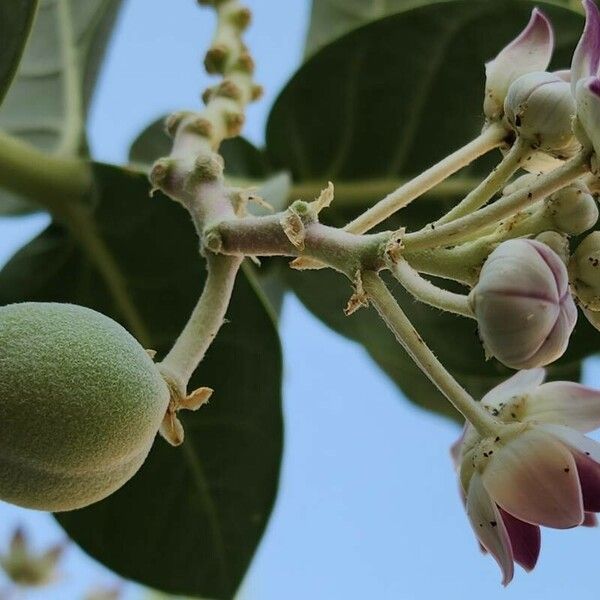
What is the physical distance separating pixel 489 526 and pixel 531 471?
0.03 metres

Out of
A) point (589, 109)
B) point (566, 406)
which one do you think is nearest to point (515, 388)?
point (566, 406)

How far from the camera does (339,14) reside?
938 millimetres

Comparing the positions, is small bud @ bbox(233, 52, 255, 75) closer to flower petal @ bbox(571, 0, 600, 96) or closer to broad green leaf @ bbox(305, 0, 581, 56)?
broad green leaf @ bbox(305, 0, 581, 56)

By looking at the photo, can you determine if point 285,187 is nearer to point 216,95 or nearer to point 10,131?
point 216,95

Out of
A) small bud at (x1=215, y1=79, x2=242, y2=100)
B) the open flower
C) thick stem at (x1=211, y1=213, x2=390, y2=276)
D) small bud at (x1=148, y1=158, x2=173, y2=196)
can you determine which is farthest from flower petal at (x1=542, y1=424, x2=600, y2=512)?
small bud at (x1=215, y1=79, x2=242, y2=100)

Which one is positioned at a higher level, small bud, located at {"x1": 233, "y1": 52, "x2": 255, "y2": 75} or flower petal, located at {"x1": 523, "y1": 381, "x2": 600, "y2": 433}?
small bud, located at {"x1": 233, "y1": 52, "x2": 255, "y2": 75}

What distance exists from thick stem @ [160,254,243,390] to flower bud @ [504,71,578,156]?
0.44ft

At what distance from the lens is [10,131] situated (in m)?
0.88

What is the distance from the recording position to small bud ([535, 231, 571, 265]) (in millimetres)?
450

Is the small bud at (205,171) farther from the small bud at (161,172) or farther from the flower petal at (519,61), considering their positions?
the flower petal at (519,61)

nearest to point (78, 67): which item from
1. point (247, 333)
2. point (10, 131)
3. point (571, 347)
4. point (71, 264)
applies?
point (10, 131)

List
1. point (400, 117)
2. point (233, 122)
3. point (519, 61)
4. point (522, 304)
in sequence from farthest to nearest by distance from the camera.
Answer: point (400, 117)
point (233, 122)
point (519, 61)
point (522, 304)

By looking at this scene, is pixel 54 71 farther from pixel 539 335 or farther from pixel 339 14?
pixel 539 335

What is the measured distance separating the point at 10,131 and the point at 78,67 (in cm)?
7
